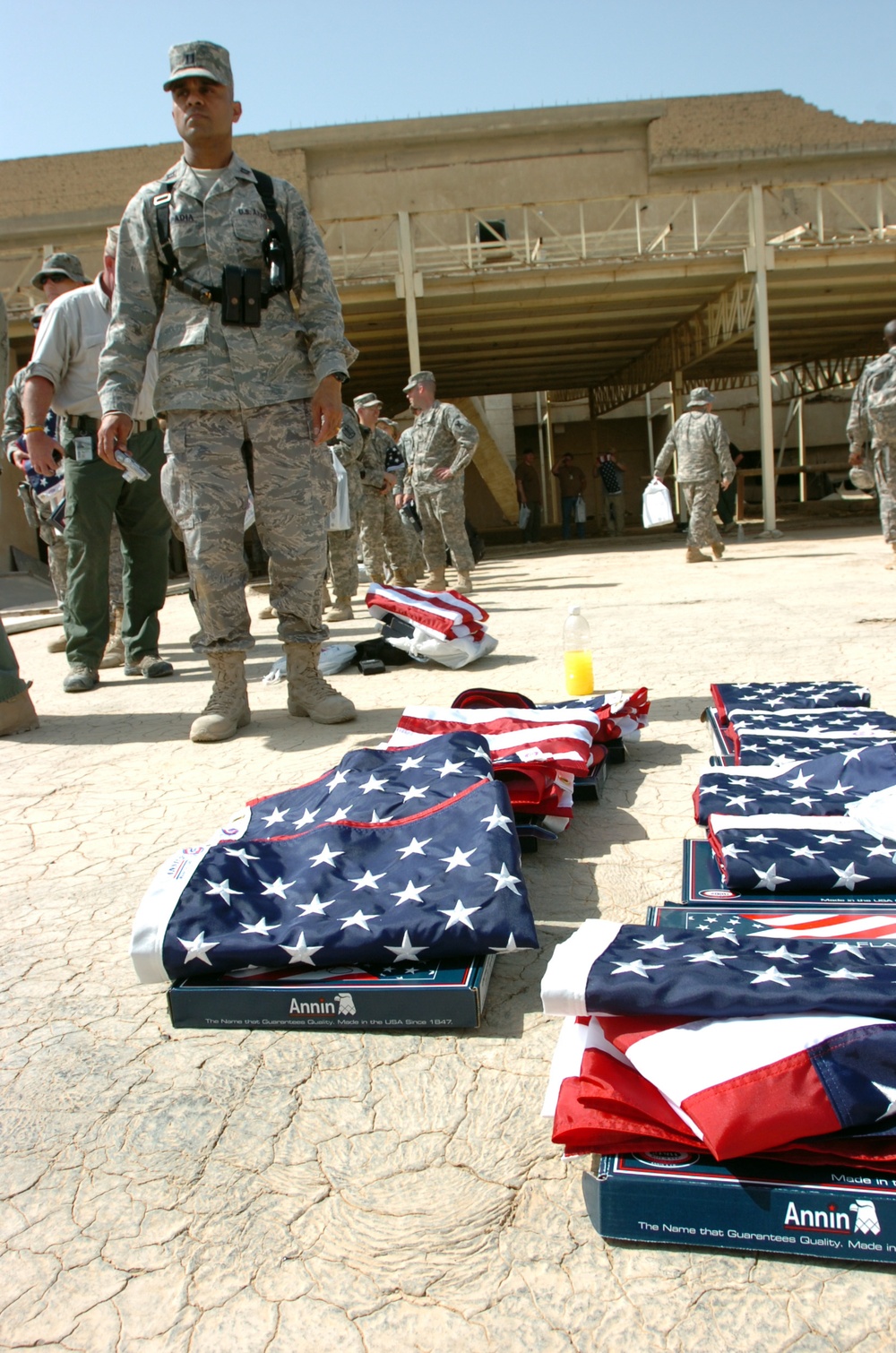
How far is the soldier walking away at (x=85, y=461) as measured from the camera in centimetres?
446

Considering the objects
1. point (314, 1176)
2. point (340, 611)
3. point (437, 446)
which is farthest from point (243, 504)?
point (437, 446)

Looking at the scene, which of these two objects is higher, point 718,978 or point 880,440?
point 880,440

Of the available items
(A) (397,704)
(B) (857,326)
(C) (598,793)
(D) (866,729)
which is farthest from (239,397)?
(B) (857,326)

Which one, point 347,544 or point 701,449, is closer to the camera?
point 347,544

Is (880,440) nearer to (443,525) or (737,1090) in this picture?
(443,525)

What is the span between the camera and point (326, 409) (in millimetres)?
3393

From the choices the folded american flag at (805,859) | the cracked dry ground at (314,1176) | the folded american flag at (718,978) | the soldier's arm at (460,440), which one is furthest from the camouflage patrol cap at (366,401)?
the folded american flag at (718,978)

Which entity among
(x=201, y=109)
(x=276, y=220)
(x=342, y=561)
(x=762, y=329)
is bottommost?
(x=342, y=561)

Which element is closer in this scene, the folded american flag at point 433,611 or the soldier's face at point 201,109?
the soldier's face at point 201,109

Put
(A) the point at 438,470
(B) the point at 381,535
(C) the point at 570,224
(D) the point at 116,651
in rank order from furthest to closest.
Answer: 1. (C) the point at 570,224
2. (B) the point at 381,535
3. (A) the point at 438,470
4. (D) the point at 116,651

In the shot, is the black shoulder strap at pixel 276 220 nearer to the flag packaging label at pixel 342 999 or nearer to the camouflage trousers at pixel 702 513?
the flag packaging label at pixel 342 999

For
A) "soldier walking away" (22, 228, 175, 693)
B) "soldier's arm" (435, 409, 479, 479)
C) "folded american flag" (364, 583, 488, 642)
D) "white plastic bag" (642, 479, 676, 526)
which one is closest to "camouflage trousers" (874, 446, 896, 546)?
"white plastic bag" (642, 479, 676, 526)

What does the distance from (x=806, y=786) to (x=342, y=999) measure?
1.29 meters

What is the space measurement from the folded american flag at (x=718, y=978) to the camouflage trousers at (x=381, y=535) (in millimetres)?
7260
